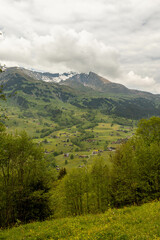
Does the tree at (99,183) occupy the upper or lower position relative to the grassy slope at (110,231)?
lower

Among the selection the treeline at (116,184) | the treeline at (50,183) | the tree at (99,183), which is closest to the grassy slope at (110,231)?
the treeline at (50,183)

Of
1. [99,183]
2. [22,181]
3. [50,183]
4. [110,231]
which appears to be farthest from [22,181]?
[110,231]

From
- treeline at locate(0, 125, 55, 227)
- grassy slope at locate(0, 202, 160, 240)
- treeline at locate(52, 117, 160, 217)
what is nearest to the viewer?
grassy slope at locate(0, 202, 160, 240)

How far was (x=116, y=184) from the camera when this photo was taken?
35.4m

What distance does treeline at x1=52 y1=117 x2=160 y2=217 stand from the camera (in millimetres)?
31719

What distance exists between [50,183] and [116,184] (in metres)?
15.6

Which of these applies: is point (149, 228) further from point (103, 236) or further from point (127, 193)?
point (127, 193)

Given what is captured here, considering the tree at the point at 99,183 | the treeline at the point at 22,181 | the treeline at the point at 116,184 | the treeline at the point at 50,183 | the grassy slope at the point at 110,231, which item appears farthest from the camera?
the tree at the point at 99,183

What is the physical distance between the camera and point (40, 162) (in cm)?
3088

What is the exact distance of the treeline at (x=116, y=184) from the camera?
31719 mm

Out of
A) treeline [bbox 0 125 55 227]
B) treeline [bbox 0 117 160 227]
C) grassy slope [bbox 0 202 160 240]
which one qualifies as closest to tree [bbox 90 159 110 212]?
treeline [bbox 0 117 160 227]

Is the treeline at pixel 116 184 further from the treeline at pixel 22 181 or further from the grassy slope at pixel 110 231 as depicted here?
the grassy slope at pixel 110 231

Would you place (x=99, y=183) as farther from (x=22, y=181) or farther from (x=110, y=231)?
(x=110, y=231)

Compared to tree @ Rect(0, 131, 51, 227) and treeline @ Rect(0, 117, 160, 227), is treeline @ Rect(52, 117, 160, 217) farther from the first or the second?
tree @ Rect(0, 131, 51, 227)
